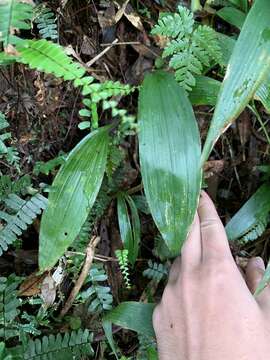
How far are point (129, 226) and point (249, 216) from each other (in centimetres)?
42

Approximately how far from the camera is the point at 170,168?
1387mm

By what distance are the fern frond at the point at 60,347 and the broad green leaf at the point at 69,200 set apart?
28cm

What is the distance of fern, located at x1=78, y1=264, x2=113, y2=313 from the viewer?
165cm

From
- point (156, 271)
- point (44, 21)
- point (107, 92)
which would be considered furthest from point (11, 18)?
point (156, 271)

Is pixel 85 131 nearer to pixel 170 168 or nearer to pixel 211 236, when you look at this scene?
pixel 170 168

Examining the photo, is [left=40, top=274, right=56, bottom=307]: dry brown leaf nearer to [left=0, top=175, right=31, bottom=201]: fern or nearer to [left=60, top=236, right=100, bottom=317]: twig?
[left=60, top=236, right=100, bottom=317]: twig

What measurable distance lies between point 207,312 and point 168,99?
0.59 meters

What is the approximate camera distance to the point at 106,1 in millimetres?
1632

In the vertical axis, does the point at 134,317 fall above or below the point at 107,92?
below

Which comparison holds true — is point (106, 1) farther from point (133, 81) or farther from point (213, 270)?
point (213, 270)

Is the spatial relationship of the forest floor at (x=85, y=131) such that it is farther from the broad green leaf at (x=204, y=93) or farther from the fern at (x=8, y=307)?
the broad green leaf at (x=204, y=93)

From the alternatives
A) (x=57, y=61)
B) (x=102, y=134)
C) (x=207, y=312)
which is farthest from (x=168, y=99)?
(x=207, y=312)

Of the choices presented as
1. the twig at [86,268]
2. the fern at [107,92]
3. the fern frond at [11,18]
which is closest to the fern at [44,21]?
the fern at [107,92]

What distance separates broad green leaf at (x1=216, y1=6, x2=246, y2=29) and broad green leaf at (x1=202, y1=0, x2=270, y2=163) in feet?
1.26
